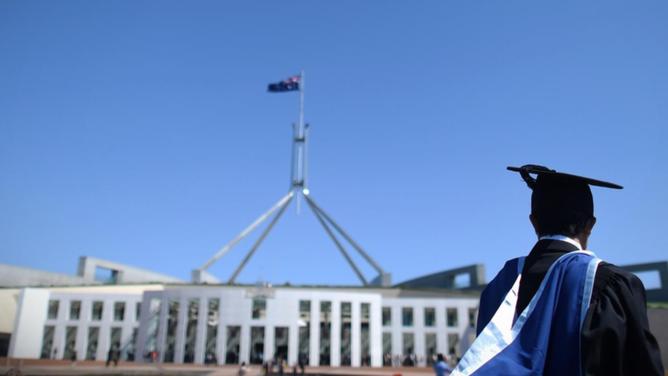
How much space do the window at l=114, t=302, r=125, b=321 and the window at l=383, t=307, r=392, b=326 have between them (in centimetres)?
1785

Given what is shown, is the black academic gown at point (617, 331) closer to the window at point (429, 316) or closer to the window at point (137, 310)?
the window at point (429, 316)

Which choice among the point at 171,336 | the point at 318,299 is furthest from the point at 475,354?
the point at 171,336

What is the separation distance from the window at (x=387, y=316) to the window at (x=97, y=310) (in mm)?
19035

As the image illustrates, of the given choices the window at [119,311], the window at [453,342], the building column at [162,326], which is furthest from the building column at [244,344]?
the window at [453,342]

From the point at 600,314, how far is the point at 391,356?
108ft

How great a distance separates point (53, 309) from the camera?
35312 millimetres

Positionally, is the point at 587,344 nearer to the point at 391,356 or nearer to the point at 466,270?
Answer: the point at 391,356

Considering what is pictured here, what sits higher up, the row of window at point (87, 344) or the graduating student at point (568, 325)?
the graduating student at point (568, 325)

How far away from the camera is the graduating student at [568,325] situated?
52.5 inches

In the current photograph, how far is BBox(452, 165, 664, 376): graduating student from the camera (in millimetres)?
1334

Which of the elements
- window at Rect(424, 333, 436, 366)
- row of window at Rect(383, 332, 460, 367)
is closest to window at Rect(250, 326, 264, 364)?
row of window at Rect(383, 332, 460, 367)

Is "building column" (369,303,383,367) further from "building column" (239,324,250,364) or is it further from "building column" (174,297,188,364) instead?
"building column" (174,297,188,364)

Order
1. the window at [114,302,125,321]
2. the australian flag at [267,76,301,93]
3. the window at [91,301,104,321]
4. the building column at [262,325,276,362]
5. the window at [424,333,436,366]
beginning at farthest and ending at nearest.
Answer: the australian flag at [267,76,301,93] → the window at [114,302,125,321] → the window at [91,301,104,321] → the window at [424,333,436,366] → the building column at [262,325,276,362]

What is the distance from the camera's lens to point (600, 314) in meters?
1.38
